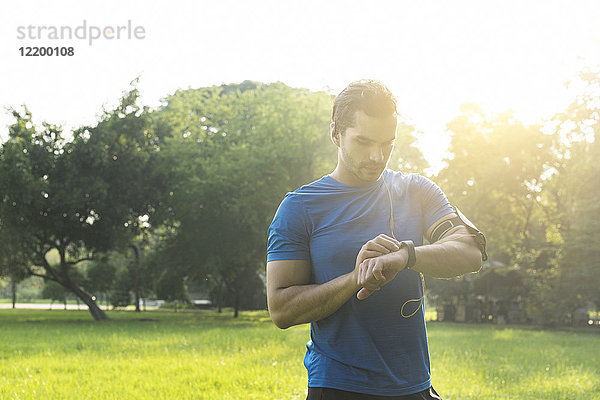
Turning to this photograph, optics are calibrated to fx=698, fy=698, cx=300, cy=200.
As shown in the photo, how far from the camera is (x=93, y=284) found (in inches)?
2141

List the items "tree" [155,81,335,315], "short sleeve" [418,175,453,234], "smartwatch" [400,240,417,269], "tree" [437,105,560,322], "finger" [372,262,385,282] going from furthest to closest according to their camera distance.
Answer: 1. "tree" [437,105,560,322]
2. "tree" [155,81,335,315]
3. "short sleeve" [418,175,453,234]
4. "smartwatch" [400,240,417,269]
5. "finger" [372,262,385,282]

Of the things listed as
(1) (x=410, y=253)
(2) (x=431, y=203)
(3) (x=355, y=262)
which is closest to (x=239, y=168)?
(2) (x=431, y=203)

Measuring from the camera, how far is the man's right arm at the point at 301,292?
239cm

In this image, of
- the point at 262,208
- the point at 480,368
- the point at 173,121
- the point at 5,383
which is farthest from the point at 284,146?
the point at 5,383

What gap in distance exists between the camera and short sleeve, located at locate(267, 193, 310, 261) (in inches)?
102

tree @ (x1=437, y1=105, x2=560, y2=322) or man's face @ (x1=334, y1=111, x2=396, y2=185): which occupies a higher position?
tree @ (x1=437, y1=105, x2=560, y2=322)

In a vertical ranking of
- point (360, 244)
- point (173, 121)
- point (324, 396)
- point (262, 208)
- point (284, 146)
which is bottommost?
point (324, 396)

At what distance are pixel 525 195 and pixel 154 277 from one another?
89.6 ft

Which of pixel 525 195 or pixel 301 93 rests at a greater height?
pixel 301 93

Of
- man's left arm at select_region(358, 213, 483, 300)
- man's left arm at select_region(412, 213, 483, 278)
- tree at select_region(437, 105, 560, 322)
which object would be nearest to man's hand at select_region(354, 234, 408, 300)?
man's left arm at select_region(358, 213, 483, 300)

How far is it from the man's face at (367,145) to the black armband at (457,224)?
1.01 ft

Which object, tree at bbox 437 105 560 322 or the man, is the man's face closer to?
the man

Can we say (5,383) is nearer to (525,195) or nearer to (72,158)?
(72,158)

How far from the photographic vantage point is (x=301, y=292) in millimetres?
2516
